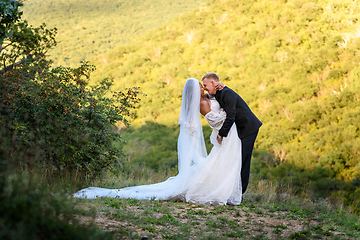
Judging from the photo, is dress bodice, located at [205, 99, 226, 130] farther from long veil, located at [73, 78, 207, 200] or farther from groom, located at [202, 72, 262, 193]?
long veil, located at [73, 78, 207, 200]

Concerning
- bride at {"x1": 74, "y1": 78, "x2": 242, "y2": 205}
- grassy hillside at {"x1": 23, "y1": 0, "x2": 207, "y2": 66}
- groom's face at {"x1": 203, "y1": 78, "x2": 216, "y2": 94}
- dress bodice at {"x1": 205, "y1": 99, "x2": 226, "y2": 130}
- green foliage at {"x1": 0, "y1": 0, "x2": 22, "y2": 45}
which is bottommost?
bride at {"x1": 74, "y1": 78, "x2": 242, "y2": 205}

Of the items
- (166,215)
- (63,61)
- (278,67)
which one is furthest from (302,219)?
(63,61)

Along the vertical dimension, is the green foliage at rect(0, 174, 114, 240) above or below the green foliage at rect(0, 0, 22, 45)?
below

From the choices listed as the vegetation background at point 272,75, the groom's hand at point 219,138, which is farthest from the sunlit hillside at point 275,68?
the groom's hand at point 219,138

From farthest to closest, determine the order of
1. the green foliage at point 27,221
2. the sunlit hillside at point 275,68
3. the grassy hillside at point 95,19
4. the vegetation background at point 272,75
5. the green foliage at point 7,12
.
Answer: the grassy hillside at point 95,19, the sunlit hillside at point 275,68, the vegetation background at point 272,75, the green foliage at point 7,12, the green foliage at point 27,221

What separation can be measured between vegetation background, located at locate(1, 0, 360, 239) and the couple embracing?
4.28ft

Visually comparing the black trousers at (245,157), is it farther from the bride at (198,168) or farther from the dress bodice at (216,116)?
the dress bodice at (216,116)

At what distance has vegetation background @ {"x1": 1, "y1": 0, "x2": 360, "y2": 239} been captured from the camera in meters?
12.7

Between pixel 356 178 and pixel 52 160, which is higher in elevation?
pixel 52 160

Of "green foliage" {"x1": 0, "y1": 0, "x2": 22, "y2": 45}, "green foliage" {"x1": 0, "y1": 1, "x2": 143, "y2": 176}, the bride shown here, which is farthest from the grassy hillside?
the bride

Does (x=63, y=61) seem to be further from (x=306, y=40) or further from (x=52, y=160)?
(x=52, y=160)

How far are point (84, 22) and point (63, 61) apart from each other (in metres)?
15.5

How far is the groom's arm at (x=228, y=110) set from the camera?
4.89m

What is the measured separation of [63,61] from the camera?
35625mm
